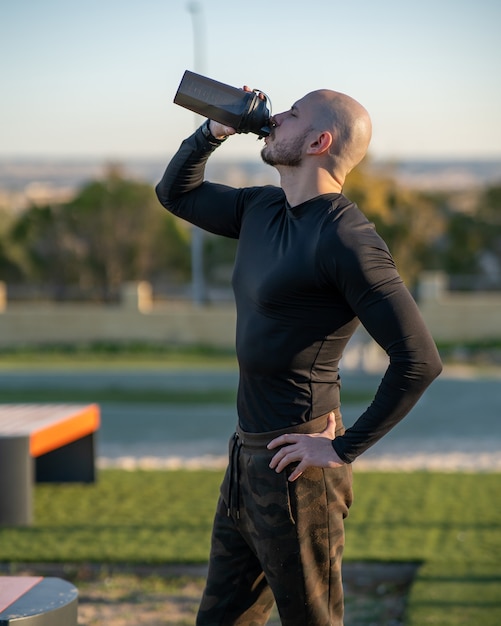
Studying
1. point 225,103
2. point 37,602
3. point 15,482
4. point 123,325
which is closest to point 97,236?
point 123,325

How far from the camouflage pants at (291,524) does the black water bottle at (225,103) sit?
2.75 ft

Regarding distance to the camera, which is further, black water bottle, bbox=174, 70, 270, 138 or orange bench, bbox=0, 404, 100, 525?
orange bench, bbox=0, 404, 100, 525

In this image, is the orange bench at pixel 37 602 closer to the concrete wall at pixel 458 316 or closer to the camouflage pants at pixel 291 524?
the camouflage pants at pixel 291 524

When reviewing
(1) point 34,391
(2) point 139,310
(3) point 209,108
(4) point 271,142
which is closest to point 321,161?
(4) point 271,142

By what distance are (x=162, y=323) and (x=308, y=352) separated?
2018 centimetres

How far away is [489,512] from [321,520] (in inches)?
162

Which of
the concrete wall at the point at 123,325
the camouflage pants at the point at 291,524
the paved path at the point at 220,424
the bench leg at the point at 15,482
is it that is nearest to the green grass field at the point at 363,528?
the bench leg at the point at 15,482

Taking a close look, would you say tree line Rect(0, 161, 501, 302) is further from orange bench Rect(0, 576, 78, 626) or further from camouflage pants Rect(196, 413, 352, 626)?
camouflage pants Rect(196, 413, 352, 626)

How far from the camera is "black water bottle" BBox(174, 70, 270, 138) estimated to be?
2.92 meters

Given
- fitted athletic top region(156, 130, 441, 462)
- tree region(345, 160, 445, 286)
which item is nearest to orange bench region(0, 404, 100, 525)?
fitted athletic top region(156, 130, 441, 462)

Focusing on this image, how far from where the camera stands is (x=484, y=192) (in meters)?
35.2

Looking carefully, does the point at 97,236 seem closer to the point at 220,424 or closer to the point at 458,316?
the point at 458,316

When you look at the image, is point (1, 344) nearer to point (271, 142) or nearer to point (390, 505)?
point (390, 505)

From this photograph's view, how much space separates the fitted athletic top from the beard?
0.13 meters
